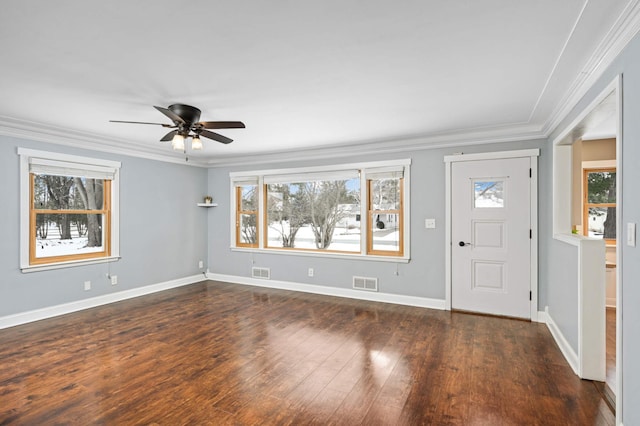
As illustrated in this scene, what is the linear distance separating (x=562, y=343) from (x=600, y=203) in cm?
294

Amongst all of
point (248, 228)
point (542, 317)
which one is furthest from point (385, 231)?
point (248, 228)

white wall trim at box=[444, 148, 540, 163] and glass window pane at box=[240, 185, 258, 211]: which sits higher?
white wall trim at box=[444, 148, 540, 163]

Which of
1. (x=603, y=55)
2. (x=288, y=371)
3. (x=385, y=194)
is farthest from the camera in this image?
(x=385, y=194)

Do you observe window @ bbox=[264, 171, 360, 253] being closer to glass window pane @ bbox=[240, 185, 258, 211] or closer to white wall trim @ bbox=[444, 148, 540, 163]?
glass window pane @ bbox=[240, 185, 258, 211]

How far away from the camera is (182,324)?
412 centimetres

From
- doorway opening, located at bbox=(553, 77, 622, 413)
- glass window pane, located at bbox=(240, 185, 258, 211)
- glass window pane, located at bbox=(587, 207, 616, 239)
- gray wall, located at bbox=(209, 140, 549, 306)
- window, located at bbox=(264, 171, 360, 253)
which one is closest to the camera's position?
doorway opening, located at bbox=(553, 77, 622, 413)

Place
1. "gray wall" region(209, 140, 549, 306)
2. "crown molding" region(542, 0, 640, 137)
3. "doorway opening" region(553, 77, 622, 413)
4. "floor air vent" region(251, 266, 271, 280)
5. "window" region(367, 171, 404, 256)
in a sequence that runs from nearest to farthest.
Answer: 1. "crown molding" region(542, 0, 640, 137)
2. "doorway opening" region(553, 77, 622, 413)
3. "gray wall" region(209, 140, 549, 306)
4. "window" region(367, 171, 404, 256)
5. "floor air vent" region(251, 266, 271, 280)

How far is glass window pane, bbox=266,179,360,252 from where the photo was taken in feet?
18.4

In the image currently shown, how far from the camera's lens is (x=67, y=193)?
473 cm

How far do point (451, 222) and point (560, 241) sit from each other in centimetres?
138

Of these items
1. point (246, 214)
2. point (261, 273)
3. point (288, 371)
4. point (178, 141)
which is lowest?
point (288, 371)

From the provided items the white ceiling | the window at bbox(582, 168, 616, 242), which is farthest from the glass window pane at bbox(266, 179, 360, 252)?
the window at bbox(582, 168, 616, 242)

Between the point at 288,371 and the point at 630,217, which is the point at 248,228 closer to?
the point at 288,371

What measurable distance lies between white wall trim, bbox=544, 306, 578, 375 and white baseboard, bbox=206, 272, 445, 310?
1.23 meters
